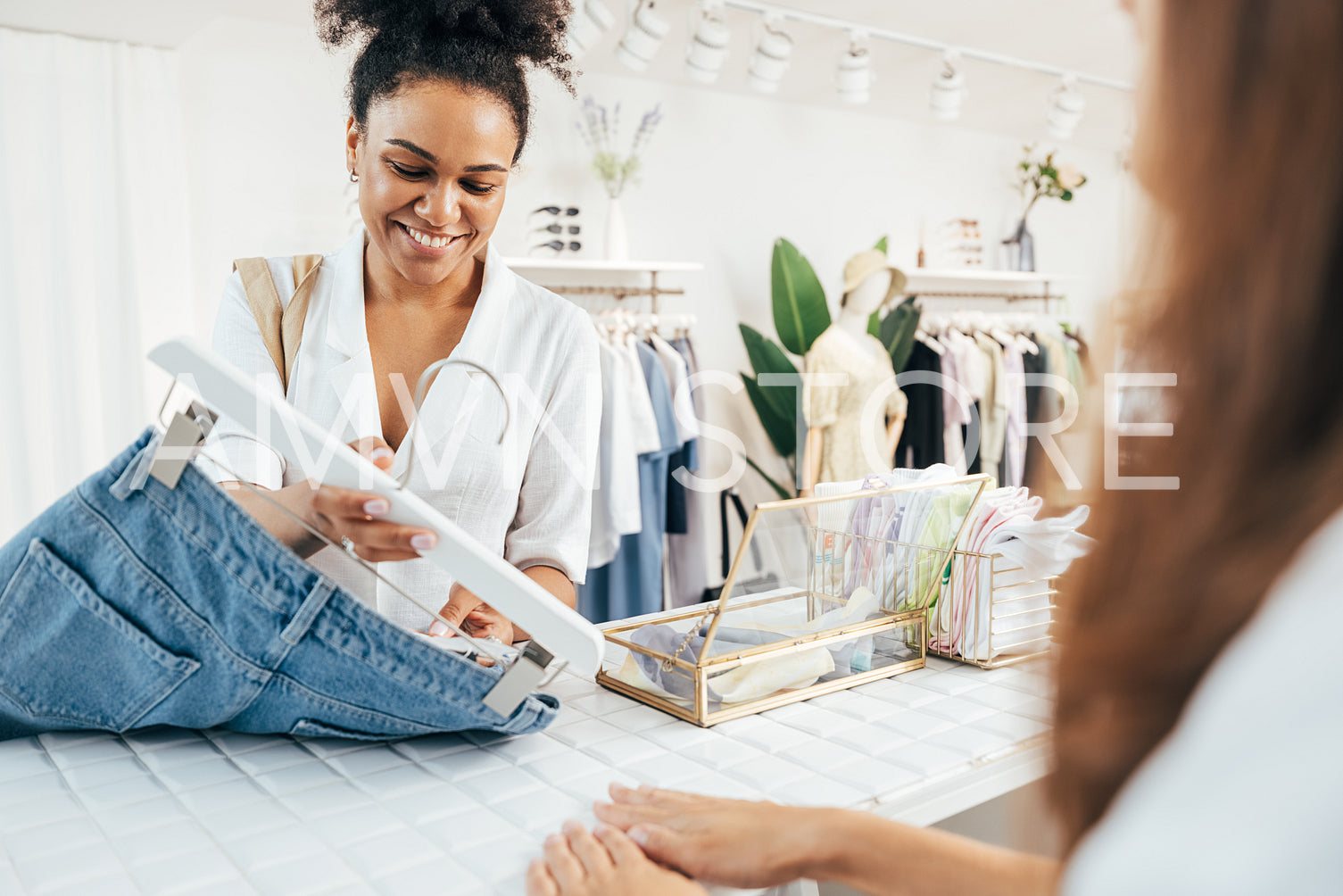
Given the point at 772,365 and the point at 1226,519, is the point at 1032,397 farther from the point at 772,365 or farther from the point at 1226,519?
the point at 1226,519

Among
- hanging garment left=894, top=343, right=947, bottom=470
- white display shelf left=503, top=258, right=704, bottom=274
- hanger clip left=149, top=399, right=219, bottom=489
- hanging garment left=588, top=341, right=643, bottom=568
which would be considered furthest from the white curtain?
hanging garment left=894, top=343, right=947, bottom=470

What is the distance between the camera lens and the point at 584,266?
335 cm

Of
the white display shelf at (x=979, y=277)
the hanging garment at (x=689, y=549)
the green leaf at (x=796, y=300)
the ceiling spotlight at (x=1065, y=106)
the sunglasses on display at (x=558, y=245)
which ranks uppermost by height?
the ceiling spotlight at (x=1065, y=106)

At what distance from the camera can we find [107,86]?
267cm

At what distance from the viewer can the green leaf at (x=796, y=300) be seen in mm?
3885

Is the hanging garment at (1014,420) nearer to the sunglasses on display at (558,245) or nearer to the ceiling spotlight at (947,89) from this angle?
the ceiling spotlight at (947,89)

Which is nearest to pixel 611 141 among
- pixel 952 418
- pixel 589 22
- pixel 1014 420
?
pixel 589 22

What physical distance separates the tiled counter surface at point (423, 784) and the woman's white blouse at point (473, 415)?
449mm

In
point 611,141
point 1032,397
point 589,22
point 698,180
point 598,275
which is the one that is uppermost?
point 589,22

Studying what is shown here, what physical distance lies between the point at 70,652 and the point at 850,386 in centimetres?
301

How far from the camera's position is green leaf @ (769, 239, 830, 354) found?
3.88 meters

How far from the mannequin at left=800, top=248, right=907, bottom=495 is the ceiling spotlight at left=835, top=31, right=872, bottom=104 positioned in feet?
1.99

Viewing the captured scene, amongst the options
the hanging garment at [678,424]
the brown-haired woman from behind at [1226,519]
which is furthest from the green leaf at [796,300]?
the brown-haired woman from behind at [1226,519]

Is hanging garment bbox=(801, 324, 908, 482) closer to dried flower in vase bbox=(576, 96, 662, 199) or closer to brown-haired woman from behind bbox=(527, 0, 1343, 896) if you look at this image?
dried flower in vase bbox=(576, 96, 662, 199)
